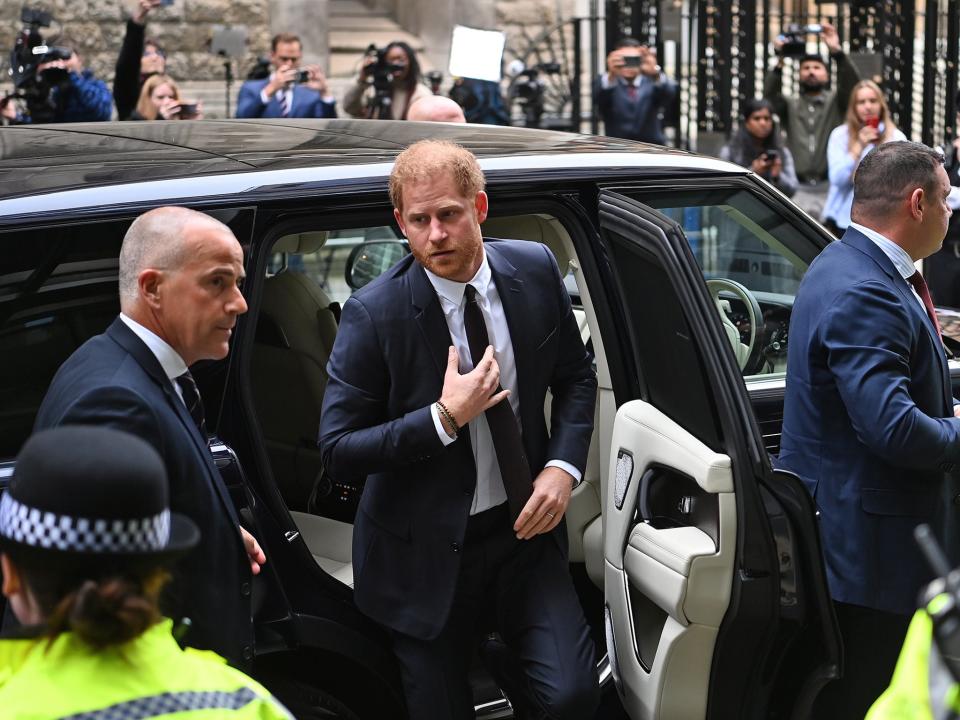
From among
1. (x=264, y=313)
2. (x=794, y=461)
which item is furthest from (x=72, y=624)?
(x=264, y=313)

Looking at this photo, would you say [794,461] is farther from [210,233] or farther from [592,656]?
[210,233]

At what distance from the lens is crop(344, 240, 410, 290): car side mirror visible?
5469 mm

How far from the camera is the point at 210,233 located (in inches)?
100

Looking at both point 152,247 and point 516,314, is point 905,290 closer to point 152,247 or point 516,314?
point 516,314

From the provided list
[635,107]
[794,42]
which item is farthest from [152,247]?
[794,42]

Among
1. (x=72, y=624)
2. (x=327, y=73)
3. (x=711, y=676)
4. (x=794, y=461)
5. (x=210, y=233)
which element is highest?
(x=327, y=73)

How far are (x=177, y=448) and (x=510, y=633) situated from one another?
1175 mm

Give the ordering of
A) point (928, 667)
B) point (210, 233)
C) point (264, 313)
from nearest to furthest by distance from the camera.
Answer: point (928, 667) → point (210, 233) → point (264, 313)

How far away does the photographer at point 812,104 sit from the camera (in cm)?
1045

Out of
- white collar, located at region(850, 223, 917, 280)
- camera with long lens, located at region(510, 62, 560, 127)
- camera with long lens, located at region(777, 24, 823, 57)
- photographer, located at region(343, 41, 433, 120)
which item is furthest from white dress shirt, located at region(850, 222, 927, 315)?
camera with long lens, located at region(510, 62, 560, 127)

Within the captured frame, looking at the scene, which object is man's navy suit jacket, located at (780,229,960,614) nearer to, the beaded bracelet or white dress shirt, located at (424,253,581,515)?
white dress shirt, located at (424,253,581,515)

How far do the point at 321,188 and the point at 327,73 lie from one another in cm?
1241

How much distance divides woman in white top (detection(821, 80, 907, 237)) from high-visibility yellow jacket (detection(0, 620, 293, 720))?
7756mm

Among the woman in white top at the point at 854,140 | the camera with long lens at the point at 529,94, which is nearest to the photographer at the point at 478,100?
the camera with long lens at the point at 529,94
